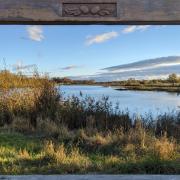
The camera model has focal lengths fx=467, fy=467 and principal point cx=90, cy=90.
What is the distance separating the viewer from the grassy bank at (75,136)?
21.1 ft

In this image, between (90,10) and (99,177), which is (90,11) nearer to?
(90,10)

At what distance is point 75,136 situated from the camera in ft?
32.9

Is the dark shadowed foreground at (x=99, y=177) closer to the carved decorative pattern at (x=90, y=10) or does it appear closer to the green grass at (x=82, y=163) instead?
the green grass at (x=82, y=163)

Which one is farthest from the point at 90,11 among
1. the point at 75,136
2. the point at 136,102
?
the point at 136,102

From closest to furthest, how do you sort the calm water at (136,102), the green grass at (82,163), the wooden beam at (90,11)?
1. the wooden beam at (90,11)
2. the green grass at (82,163)
3. the calm water at (136,102)

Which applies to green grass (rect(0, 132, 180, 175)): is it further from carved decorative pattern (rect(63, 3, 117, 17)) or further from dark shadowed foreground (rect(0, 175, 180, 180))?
carved decorative pattern (rect(63, 3, 117, 17))

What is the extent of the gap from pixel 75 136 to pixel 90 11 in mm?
5159

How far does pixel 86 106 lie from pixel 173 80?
45.5 meters

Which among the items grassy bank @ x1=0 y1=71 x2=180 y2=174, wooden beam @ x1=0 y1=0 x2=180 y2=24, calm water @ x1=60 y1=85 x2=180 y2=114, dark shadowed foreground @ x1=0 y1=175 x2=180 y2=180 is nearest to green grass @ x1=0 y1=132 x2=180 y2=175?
grassy bank @ x1=0 y1=71 x2=180 y2=174

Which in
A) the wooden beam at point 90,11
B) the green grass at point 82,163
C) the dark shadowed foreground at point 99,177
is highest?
the wooden beam at point 90,11

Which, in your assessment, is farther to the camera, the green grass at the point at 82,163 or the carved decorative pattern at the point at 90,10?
the green grass at the point at 82,163

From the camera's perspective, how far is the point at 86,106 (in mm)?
13461

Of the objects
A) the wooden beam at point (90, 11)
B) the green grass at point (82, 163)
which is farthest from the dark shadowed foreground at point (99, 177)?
the wooden beam at point (90, 11)

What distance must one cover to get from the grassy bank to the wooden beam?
6.75ft
